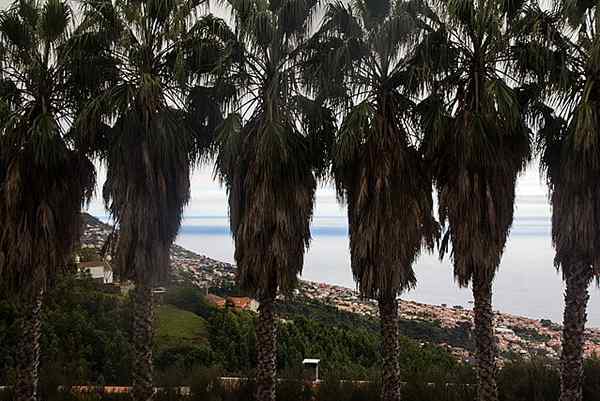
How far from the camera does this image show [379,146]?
30.0 feet

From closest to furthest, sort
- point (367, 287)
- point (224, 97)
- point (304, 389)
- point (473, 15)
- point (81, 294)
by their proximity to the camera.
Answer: point (473, 15) < point (367, 287) < point (224, 97) < point (304, 389) < point (81, 294)

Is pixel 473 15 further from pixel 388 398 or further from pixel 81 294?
pixel 81 294

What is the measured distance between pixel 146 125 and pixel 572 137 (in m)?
6.76

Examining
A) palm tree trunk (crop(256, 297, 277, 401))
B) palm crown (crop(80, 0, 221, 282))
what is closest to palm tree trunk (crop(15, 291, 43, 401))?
palm crown (crop(80, 0, 221, 282))

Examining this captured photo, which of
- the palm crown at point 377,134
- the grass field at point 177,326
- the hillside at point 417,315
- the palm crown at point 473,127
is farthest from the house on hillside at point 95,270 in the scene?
the palm crown at point 473,127

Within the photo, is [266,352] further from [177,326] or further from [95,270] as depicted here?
[95,270]

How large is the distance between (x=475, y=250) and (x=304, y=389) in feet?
15.2

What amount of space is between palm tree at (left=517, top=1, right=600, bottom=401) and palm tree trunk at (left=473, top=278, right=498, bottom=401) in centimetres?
131

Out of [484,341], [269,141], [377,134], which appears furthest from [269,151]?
[484,341]

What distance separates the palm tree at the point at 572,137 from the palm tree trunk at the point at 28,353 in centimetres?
880

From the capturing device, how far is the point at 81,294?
1798cm

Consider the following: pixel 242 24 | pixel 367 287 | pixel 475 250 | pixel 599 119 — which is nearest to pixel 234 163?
pixel 242 24

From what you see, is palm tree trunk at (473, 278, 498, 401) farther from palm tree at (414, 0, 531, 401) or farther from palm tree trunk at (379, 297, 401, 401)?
palm tree trunk at (379, 297, 401, 401)

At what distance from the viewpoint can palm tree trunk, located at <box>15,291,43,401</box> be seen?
9.66 meters
